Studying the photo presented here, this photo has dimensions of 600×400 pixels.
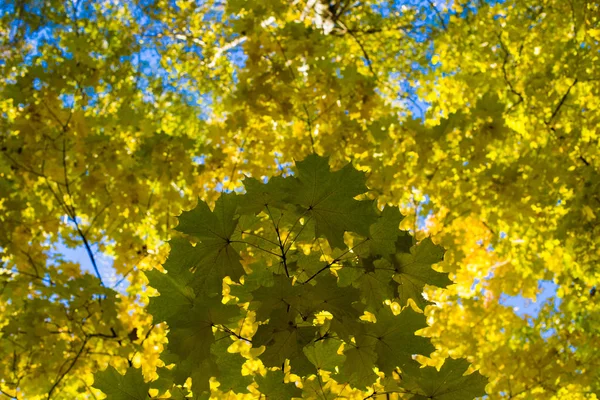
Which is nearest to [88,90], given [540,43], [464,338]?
[464,338]

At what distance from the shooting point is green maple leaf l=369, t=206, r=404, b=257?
1130mm

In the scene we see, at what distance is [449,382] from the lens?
3.58 ft

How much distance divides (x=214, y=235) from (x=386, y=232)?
0.41 meters

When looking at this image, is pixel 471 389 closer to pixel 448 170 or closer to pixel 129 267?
pixel 448 170

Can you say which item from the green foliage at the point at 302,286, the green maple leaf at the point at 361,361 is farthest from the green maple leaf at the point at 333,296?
the green maple leaf at the point at 361,361

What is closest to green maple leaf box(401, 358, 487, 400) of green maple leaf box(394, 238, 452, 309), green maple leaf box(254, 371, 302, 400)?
green maple leaf box(394, 238, 452, 309)

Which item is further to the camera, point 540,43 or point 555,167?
point 540,43

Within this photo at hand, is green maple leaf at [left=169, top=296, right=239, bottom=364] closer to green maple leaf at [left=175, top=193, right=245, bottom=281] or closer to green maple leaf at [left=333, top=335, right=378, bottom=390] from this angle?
green maple leaf at [left=175, top=193, right=245, bottom=281]

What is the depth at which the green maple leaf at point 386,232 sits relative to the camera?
113cm

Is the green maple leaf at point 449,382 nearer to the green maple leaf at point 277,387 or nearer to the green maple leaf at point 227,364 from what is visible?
the green maple leaf at point 277,387

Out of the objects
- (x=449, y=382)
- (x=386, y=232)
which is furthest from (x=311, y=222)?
(x=449, y=382)

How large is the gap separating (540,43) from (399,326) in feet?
13.3

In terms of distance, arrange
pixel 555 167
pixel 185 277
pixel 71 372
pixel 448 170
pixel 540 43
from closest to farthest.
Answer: pixel 185 277, pixel 71 372, pixel 448 170, pixel 555 167, pixel 540 43

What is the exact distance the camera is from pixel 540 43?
4199 millimetres
